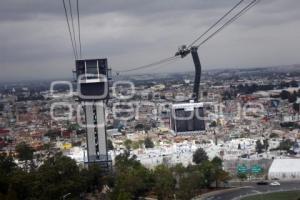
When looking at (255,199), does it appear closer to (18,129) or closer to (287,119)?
(287,119)

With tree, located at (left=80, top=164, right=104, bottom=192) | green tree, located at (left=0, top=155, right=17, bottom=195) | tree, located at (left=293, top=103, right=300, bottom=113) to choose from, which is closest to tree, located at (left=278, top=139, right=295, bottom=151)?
tree, located at (left=80, top=164, right=104, bottom=192)

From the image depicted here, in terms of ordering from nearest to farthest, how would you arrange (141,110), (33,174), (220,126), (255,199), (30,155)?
(33,174)
(255,199)
(30,155)
(220,126)
(141,110)

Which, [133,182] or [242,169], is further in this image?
[242,169]

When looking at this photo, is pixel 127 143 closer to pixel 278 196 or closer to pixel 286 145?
pixel 286 145

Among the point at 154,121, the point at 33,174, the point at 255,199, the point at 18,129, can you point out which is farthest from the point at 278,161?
the point at 18,129

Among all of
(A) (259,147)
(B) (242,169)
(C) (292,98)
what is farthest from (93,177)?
(C) (292,98)

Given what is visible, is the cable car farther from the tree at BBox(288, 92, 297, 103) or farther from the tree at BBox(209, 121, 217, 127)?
the tree at BBox(288, 92, 297, 103)

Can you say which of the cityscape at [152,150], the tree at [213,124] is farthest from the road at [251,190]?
the tree at [213,124]

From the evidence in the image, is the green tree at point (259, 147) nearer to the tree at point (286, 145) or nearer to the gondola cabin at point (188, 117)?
the tree at point (286, 145)
